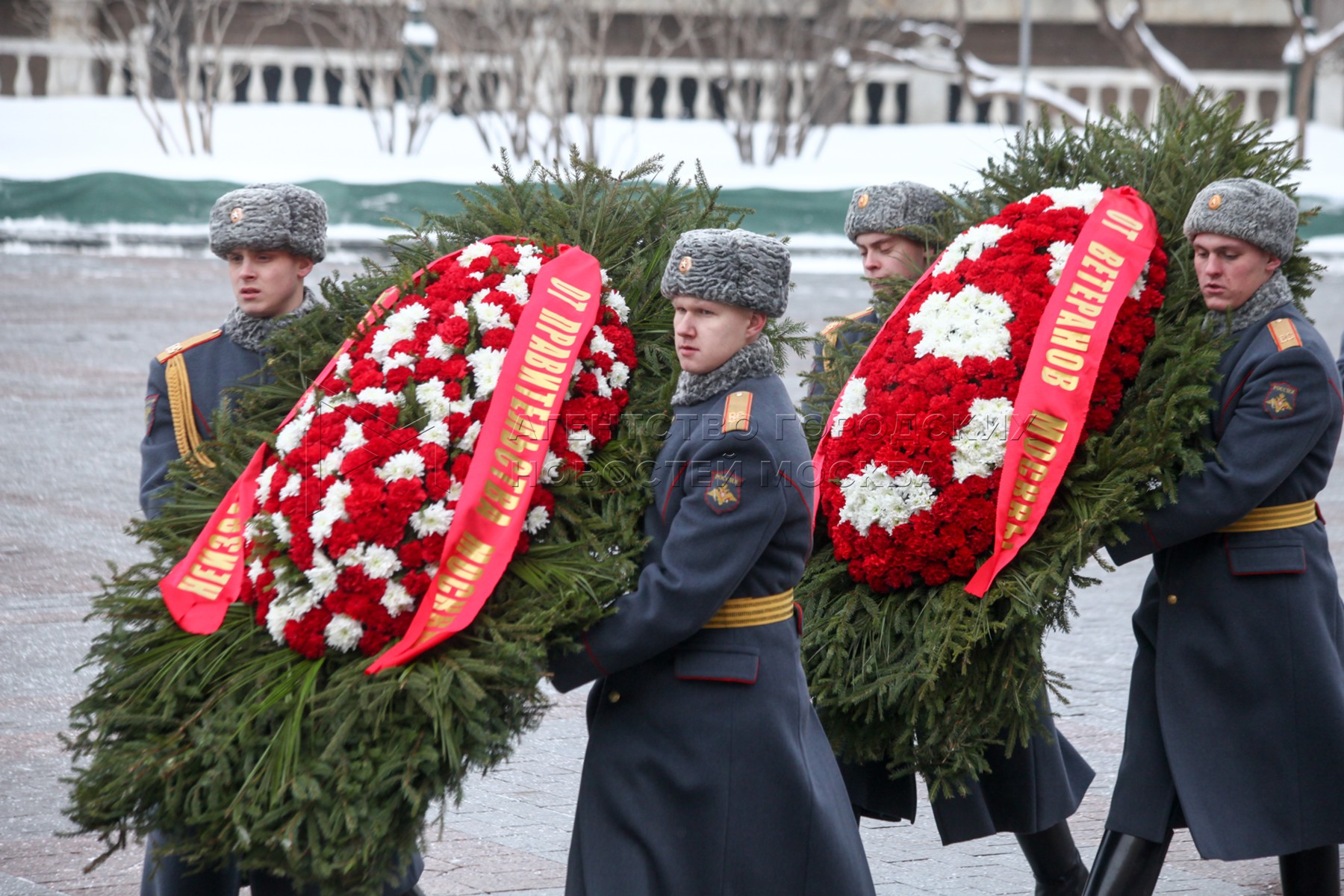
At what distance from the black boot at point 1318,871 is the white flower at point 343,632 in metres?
2.51

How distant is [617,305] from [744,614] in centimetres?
83

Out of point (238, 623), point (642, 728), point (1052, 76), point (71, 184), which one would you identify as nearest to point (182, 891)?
point (238, 623)

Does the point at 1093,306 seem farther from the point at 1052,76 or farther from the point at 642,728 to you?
the point at 1052,76

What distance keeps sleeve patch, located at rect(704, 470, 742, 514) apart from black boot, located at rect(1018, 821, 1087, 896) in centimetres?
176

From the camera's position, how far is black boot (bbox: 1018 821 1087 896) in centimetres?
448

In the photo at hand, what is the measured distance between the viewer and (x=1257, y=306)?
4.12m

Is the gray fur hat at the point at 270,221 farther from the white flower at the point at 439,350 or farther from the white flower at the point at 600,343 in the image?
the white flower at the point at 600,343

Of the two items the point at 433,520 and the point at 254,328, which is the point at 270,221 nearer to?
the point at 254,328

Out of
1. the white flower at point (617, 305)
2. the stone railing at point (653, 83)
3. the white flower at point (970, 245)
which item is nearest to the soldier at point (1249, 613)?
the white flower at point (970, 245)

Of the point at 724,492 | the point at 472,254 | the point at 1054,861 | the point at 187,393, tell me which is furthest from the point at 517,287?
the point at 1054,861

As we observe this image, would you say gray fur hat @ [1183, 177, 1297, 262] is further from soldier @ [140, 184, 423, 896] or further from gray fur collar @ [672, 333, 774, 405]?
soldier @ [140, 184, 423, 896]

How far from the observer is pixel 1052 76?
110ft

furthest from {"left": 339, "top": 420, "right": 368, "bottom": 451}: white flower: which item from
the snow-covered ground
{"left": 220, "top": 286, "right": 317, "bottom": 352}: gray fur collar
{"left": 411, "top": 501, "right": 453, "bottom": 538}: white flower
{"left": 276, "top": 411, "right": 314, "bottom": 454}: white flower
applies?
the snow-covered ground

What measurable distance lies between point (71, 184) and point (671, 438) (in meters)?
19.1
